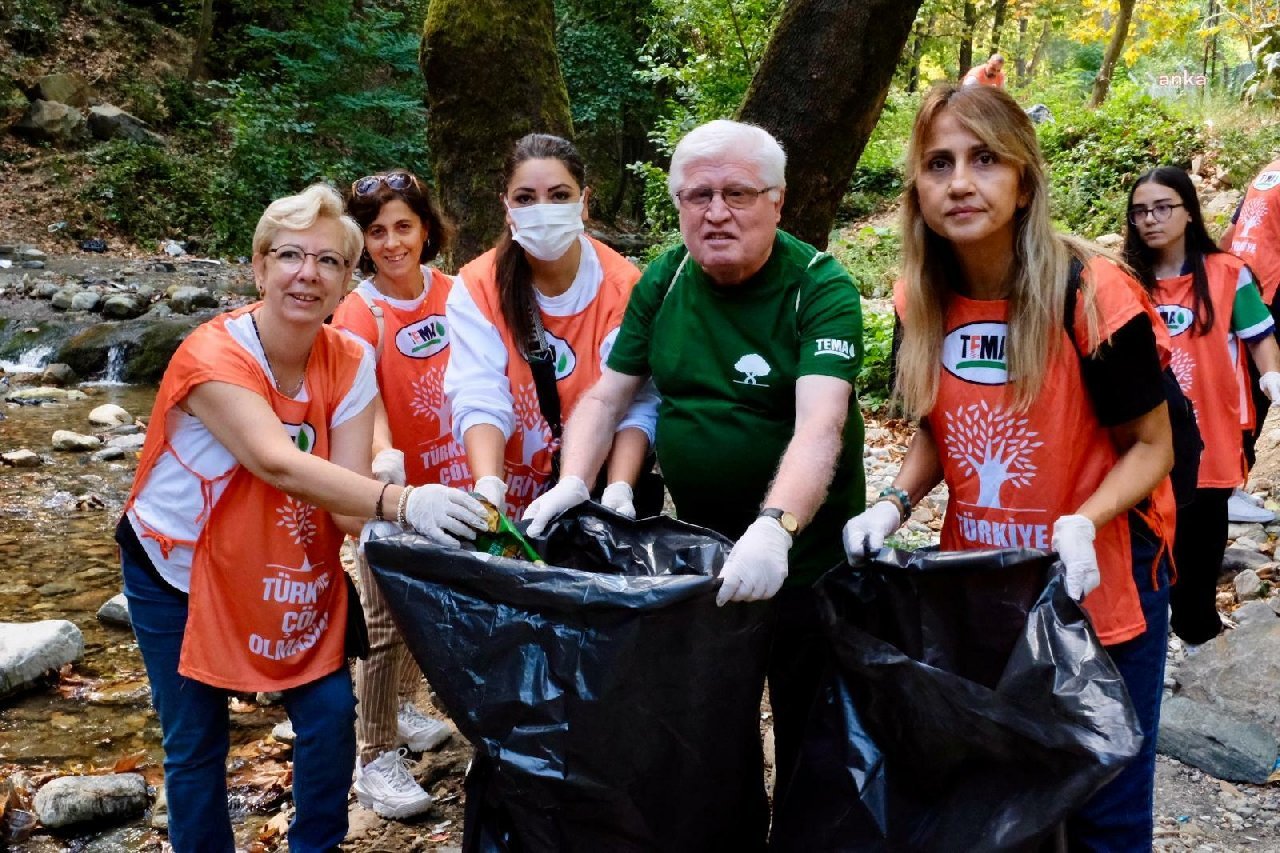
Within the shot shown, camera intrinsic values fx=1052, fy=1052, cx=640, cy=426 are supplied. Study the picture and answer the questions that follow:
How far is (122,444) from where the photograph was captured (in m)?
7.35

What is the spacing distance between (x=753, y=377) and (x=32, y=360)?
9.80 metres

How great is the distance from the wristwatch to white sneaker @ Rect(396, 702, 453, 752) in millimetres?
1748

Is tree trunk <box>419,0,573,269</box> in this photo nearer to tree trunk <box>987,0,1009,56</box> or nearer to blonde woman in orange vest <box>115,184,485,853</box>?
blonde woman in orange vest <box>115,184,485,853</box>

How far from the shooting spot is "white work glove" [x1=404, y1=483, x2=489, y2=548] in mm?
1925

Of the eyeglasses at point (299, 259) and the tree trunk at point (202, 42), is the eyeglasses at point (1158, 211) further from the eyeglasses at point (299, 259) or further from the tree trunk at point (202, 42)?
the tree trunk at point (202, 42)

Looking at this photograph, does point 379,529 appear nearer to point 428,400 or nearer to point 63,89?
point 428,400

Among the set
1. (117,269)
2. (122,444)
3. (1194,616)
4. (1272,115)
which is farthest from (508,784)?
(117,269)

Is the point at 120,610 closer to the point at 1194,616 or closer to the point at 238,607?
the point at 238,607

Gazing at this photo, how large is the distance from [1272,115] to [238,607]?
1204 centimetres

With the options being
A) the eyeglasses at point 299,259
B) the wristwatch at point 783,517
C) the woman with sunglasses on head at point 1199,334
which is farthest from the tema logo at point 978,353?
the woman with sunglasses on head at point 1199,334

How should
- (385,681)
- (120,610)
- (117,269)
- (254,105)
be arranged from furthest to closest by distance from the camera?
(254,105) < (117,269) < (120,610) < (385,681)

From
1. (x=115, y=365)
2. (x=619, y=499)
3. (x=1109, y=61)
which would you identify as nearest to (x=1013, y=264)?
(x=619, y=499)

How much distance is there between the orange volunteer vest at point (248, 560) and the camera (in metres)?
2.12

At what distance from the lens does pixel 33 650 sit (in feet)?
12.7
